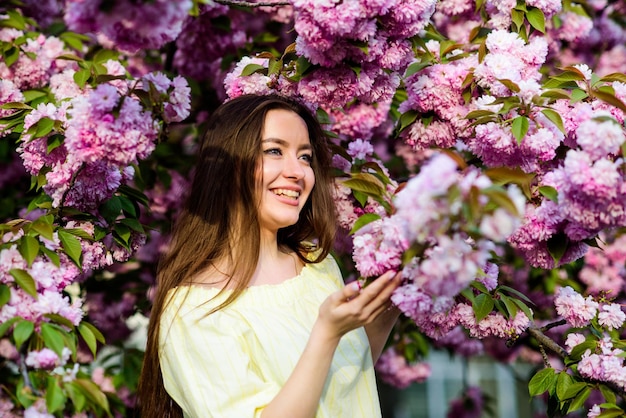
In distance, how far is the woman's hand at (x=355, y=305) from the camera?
193cm

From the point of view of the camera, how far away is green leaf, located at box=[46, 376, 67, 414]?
205 cm

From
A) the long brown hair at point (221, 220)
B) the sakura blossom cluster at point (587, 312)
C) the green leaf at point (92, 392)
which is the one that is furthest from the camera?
the sakura blossom cluster at point (587, 312)

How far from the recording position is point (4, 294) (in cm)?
221

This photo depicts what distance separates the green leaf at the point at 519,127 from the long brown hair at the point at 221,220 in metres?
0.71

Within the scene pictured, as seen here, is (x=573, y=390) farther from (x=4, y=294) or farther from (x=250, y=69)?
(x=4, y=294)

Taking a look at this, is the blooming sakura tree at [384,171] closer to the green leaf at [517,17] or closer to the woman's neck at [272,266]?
the green leaf at [517,17]

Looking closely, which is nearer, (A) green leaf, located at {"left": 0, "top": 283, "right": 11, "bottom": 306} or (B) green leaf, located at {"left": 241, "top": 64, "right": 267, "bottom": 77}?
(A) green leaf, located at {"left": 0, "top": 283, "right": 11, "bottom": 306}

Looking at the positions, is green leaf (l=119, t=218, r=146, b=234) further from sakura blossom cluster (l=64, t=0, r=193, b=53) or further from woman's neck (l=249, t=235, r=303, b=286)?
sakura blossom cluster (l=64, t=0, r=193, b=53)

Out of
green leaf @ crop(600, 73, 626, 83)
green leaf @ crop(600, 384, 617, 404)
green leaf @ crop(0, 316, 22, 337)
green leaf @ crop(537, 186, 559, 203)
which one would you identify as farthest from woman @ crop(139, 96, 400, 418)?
green leaf @ crop(600, 73, 626, 83)

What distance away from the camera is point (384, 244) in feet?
6.27

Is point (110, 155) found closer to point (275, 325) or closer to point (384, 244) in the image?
point (275, 325)

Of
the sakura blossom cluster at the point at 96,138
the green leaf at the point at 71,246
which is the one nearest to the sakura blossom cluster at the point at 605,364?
the sakura blossom cluster at the point at 96,138

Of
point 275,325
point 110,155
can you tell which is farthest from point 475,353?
point 110,155

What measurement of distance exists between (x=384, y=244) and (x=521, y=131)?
2.47ft
